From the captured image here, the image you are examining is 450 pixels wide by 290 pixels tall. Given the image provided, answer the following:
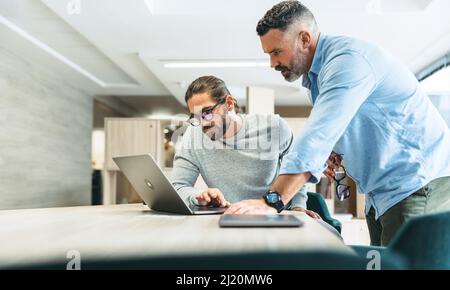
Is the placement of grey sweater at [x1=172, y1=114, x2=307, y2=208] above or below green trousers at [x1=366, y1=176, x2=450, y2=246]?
above

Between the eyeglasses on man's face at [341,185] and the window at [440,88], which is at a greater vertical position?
the window at [440,88]

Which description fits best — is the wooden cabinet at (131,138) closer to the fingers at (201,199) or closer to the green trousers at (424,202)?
the fingers at (201,199)

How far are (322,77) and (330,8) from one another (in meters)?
2.64

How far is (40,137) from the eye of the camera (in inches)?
247

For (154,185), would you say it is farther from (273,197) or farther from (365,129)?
(365,129)

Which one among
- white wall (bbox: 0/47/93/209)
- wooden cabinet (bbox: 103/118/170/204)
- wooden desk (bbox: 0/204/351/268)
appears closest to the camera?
wooden desk (bbox: 0/204/351/268)

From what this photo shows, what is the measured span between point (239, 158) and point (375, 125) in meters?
0.75

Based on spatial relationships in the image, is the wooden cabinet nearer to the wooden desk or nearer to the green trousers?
the green trousers

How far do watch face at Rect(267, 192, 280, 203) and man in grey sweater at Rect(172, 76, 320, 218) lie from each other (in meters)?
0.70

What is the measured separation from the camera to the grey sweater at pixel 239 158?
72.6 inches

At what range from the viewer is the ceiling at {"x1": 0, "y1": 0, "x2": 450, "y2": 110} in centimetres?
366

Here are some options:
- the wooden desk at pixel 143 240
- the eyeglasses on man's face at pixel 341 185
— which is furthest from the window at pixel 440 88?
the wooden desk at pixel 143 240

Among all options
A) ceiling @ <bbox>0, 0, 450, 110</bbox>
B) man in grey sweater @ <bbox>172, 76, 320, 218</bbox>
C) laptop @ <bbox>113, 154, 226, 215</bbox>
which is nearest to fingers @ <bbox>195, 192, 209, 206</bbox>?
laptop @ <bbox>113, 154, 226, 215</bbox>
